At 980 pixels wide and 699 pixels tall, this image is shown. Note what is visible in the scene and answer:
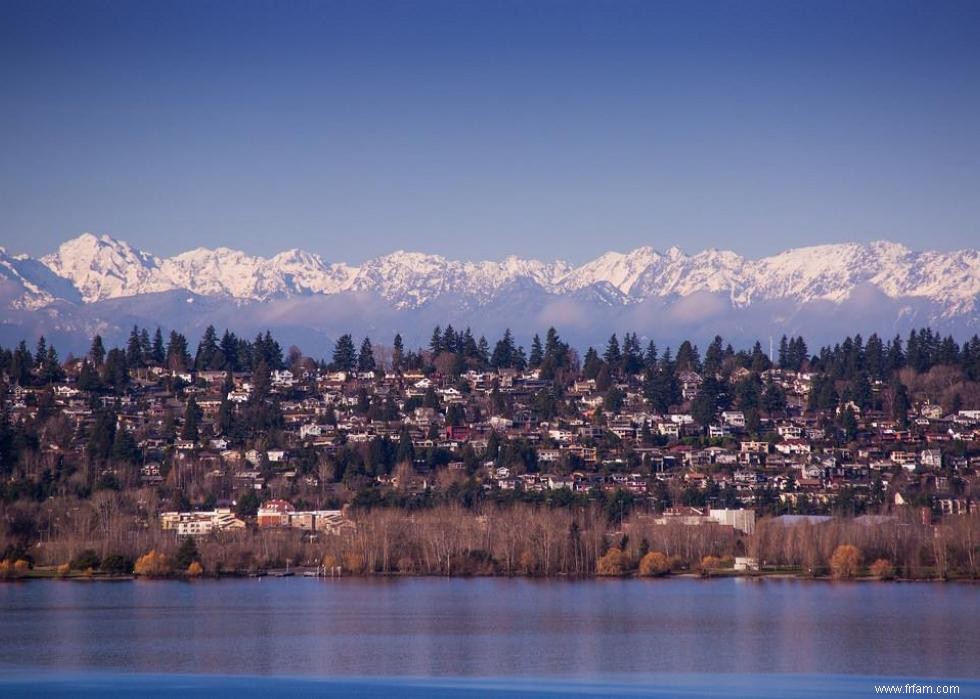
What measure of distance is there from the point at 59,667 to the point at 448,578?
32.0 meters

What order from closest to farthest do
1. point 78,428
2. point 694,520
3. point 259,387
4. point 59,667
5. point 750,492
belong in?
point 59,667 → point 694,520 → point 750,492 → point 78,428 → point 259,387

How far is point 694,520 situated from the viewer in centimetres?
8844

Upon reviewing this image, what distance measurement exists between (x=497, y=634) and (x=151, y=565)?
27.6 m

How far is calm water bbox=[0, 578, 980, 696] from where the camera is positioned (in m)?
46.1

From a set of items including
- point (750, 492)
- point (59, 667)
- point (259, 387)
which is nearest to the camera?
point (59, 667)

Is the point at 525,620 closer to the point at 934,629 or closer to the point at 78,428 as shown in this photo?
the point at 934,629

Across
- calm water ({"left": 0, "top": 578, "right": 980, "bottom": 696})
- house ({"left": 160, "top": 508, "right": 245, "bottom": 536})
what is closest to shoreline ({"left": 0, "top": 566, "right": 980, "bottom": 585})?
calm water ({"left": 0, "top": 578, "right": 980, "bottom": 696})

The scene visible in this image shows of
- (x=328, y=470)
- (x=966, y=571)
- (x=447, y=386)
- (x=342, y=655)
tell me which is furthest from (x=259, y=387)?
(x=342, y=655)

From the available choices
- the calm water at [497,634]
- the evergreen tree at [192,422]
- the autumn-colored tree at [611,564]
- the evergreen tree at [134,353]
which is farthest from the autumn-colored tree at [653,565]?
the evergreen tree at [134,353]

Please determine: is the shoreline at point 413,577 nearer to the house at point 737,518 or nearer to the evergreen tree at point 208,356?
the house at point 737,518

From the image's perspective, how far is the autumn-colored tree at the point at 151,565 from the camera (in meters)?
77.8

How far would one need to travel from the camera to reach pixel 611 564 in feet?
255

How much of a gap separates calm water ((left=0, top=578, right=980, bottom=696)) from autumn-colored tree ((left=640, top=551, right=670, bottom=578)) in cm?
386

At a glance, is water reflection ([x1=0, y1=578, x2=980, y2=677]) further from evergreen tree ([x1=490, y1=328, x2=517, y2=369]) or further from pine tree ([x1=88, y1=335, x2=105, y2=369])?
evergreen tree ([x1=490, y1=328, x2=517, y2=369])
